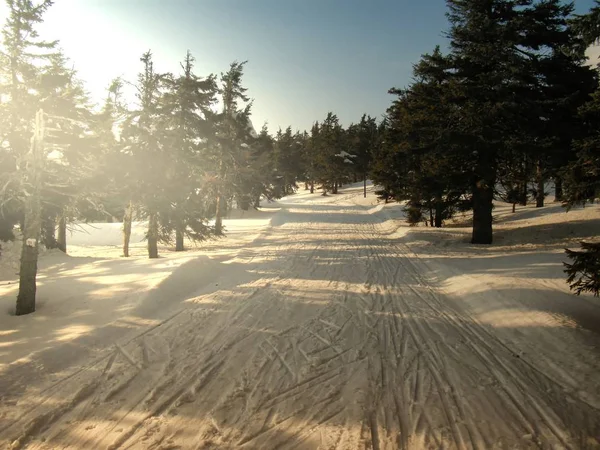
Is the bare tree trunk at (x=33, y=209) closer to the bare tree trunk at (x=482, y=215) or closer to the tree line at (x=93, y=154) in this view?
the tree line at (x=93, y=154)

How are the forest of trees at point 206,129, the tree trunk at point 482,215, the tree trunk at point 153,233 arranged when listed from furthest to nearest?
1. the tree trunk at point 153,233
2. the tree trunk at point 482,215
3. the forest of trees at point 206,129

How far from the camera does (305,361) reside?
5.22 m

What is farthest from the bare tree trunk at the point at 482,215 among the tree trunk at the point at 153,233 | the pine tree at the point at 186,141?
the tree trunk at the point at 153,233

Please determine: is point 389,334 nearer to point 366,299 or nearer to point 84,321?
point 366,299

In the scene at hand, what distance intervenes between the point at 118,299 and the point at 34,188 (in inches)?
142

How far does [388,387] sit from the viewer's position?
14.9 ft

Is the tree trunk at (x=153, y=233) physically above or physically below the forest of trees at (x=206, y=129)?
below

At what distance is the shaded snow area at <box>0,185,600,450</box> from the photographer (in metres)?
3.74

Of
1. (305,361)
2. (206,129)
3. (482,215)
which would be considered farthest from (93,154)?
(482,215)

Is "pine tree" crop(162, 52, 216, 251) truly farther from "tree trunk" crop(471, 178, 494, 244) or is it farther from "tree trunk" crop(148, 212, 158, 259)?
"tree trunk" crop(471, 178, 494, 244)

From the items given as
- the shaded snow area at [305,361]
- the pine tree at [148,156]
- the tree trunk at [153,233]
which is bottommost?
the shaded snow area at [305,361]

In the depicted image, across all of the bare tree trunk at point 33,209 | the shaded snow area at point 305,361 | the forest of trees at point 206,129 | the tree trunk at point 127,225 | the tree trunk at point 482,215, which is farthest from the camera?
the tree trunk at point 127,225

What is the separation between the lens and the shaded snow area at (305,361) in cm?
374

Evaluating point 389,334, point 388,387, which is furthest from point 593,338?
point 388,387
